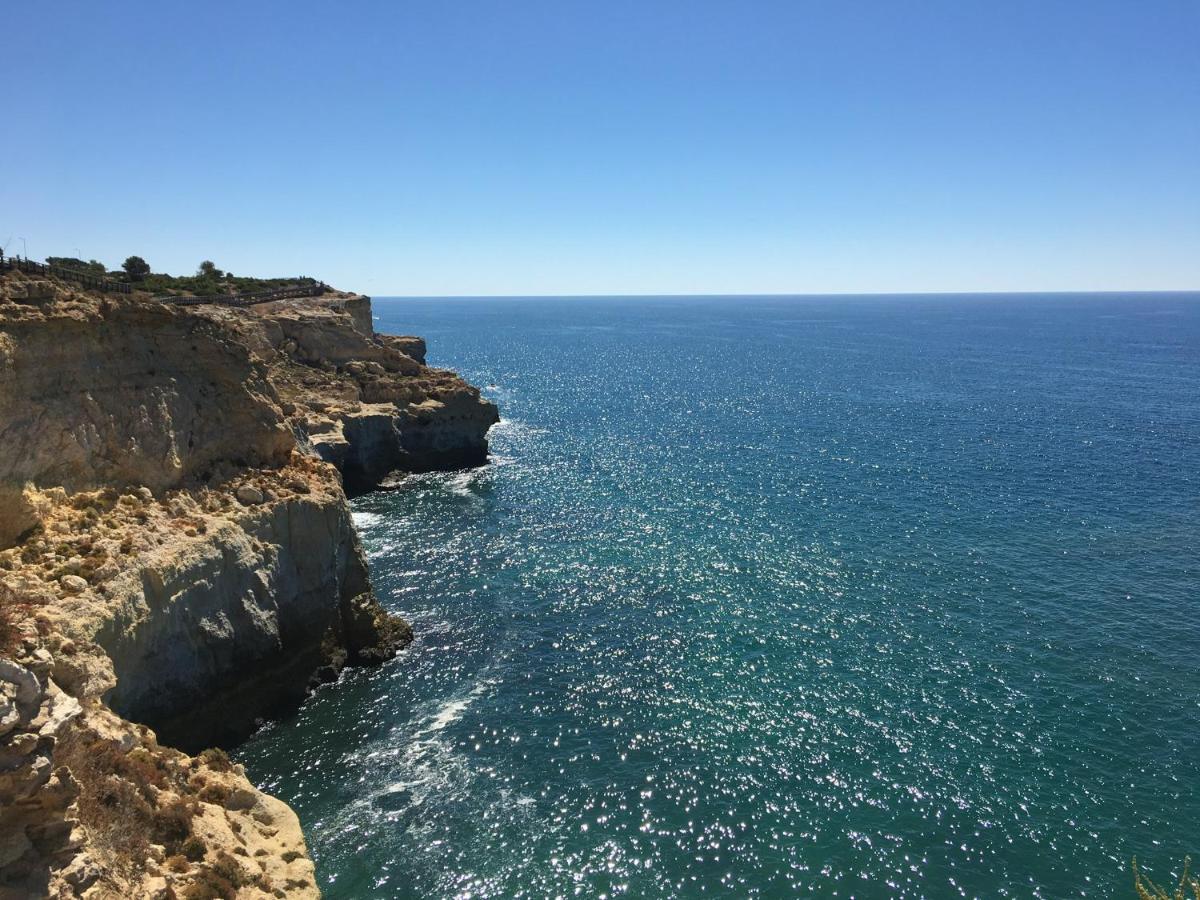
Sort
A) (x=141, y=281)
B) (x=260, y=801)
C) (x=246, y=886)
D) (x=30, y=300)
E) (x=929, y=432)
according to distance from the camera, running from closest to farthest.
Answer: (x=246, y=886), (x=260, y=801), (x=30, y=300), (x=141, y=281), (x=929, y=432)

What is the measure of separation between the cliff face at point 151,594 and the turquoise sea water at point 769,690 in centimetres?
373

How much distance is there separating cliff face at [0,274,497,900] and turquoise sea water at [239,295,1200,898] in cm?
373

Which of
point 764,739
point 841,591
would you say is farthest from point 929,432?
point 764,739

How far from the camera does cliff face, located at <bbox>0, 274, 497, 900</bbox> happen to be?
2061cm

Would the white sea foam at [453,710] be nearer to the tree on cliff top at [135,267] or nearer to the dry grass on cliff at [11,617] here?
the dry grass on cliff at [11,617]

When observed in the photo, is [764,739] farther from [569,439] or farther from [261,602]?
[569,439]

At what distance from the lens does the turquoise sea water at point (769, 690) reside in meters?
29.2

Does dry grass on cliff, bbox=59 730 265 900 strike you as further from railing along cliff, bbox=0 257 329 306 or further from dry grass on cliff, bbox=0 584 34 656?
railing along cliff, bbox=0 257 329 306

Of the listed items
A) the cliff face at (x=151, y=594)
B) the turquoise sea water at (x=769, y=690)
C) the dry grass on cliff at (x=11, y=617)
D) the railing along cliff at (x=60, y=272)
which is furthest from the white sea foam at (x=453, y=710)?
the railing along cliff at (x=60, y=272)

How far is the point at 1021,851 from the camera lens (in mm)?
29125

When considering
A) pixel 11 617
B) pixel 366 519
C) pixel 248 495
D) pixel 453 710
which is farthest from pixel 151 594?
pixel 366 519

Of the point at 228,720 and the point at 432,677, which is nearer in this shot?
the point at 228,720

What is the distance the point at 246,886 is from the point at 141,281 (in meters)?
74.8

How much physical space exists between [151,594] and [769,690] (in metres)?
30.8
